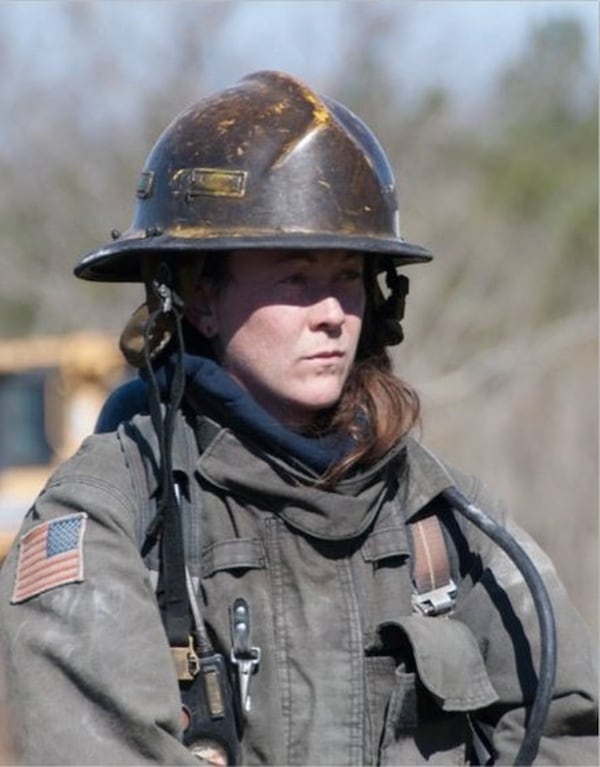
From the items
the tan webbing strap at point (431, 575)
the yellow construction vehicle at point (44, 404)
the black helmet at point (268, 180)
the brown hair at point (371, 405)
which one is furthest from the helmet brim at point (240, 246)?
the yellow construction vehicle at point (44, 404)

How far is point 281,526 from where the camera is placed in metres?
3.25

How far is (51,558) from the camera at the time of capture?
307cm

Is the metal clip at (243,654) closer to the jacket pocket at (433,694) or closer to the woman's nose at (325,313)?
the jacket pocket at (433,694)

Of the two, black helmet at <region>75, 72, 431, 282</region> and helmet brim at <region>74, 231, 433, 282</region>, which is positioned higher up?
black helmet at <region>75, 72, 431, 282</region>

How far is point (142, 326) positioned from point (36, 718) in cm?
82

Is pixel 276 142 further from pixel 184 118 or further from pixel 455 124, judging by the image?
pixel 455 124

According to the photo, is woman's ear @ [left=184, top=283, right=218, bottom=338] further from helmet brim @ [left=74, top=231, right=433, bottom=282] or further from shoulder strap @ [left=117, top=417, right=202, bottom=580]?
shoulder strap @ [left=117, top=417, right=202, bottom=580]

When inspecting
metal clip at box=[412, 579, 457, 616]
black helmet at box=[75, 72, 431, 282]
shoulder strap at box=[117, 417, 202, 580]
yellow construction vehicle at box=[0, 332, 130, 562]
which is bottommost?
yellow construction vehicle at box=[0, 332, 130, 562]

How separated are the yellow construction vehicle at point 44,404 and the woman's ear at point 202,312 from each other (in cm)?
1113

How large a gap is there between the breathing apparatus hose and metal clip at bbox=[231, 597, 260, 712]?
0.48 m

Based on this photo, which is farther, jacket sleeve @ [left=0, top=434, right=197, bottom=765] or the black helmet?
the black helmet

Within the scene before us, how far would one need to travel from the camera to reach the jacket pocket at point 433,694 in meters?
3.18

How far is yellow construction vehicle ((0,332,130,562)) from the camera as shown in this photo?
48.2ft

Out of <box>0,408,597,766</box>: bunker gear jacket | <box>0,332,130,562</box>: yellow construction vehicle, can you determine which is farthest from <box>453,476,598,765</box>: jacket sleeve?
<box>0,332,130,562</box>: yellow construction vehicle
